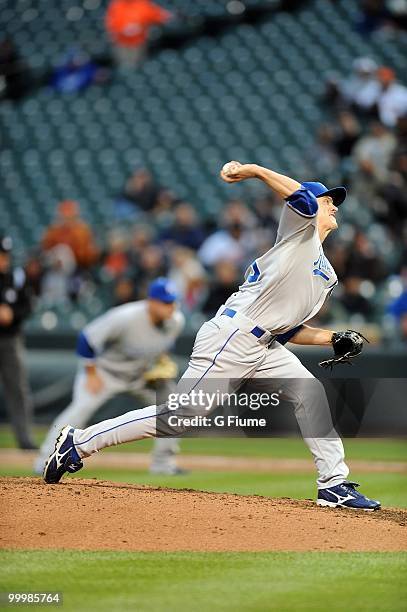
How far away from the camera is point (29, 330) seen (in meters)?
9.90

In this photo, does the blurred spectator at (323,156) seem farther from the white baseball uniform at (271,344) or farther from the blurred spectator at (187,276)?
the white baseball uniform at (271,344)

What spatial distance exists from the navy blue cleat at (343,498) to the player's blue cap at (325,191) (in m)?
1.21

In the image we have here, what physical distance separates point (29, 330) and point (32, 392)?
2.08 ft

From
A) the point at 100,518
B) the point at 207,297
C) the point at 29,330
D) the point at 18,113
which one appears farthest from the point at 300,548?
the point at 18,113

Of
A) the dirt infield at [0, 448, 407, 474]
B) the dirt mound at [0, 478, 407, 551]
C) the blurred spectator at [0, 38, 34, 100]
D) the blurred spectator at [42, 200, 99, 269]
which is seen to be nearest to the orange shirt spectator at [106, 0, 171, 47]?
the blurred spectator at [0, 38, 34, 100]

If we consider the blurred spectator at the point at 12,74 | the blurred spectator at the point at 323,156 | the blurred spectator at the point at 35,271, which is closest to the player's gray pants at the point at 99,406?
the blurred spectator at the point at 12,74

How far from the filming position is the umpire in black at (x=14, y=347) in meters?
7.79

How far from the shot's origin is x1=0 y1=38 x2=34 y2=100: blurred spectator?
6.69 m

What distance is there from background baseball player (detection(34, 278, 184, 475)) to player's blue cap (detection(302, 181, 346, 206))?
2.31m

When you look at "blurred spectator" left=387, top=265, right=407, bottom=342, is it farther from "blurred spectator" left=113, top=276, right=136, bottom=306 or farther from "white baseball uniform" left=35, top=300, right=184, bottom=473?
"white baseball uniform" left=35, top=300, right=184, bottom=473

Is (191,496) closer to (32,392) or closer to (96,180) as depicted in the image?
(32,392)

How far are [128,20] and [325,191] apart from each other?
178 inches

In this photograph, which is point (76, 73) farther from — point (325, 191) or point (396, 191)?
point (325, 191)

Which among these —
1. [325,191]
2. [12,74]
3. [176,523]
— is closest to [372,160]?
[12,74]
